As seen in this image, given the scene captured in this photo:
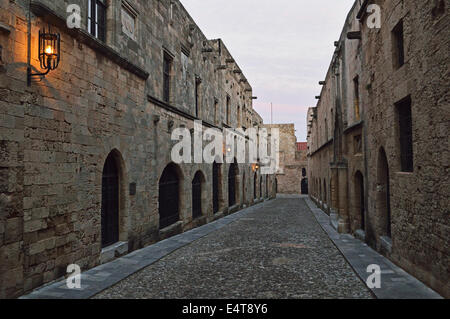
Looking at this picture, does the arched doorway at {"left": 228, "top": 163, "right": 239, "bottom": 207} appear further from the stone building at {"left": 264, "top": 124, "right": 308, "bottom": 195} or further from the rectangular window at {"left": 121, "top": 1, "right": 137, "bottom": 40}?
the stone building at {"left": 264, "top": 124, "right": 308, "bottom": 195}

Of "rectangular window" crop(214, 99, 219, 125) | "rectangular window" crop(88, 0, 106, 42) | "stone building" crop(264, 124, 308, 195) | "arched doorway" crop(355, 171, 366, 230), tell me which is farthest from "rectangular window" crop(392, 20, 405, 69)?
"stone building" crop(264, 124, 308, 195)

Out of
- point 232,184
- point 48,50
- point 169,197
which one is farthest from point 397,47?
point 232,184

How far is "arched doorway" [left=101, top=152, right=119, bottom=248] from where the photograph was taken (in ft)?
26.5

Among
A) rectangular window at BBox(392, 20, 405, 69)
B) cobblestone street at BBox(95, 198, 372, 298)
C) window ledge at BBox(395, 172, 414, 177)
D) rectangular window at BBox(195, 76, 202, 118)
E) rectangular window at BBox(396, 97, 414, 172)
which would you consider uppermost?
rectangular window at BBox(195, 76, 202, 118)

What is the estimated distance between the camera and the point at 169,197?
12.0m

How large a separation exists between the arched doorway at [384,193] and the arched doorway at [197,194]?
805cm

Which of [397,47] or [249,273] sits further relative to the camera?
[397,47]

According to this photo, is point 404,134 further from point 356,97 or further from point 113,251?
point 113,251

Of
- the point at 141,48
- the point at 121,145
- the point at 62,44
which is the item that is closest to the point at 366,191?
the point at 121,145

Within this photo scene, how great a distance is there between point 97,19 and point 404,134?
7440mm

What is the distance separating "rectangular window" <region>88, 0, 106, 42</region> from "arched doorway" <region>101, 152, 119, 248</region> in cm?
288

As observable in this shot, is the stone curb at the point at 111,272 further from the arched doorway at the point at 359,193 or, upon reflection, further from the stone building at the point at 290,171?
the stone building at the point at 290,171

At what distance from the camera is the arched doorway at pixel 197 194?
14719mm

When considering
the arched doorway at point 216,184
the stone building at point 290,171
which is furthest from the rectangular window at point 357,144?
the stone building at point 290,171
